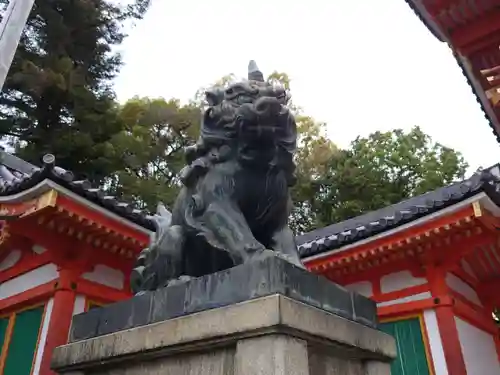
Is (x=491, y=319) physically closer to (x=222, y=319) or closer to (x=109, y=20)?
(x=222, y=319)

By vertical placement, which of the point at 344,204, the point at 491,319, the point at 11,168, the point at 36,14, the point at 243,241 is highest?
the point at 36,14

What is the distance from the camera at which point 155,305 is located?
6.68ft

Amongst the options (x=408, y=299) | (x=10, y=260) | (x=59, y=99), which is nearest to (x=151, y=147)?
(x=59, y=99)

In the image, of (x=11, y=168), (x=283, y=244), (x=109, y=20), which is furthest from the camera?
(x=109, y=20)

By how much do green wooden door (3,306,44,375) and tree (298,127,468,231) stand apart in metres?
12.8

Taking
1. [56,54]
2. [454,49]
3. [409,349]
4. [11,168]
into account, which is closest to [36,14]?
[56,54]

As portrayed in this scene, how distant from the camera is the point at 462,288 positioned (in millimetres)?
7305

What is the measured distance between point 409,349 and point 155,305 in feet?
17.8

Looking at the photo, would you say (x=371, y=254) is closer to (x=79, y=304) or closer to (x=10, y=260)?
(x=79, y=304)

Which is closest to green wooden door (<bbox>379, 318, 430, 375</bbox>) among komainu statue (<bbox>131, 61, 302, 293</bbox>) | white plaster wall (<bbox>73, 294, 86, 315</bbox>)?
white plaster wall (<bbox>73, 294, 86, 315</bbox>)

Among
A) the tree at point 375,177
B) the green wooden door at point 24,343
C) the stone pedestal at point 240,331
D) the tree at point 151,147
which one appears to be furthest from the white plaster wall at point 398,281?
the tree at point 375,177

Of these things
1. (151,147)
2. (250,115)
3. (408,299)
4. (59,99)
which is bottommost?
(250,115)

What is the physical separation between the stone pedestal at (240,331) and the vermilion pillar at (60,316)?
389cm

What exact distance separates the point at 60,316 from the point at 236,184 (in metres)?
4.60
